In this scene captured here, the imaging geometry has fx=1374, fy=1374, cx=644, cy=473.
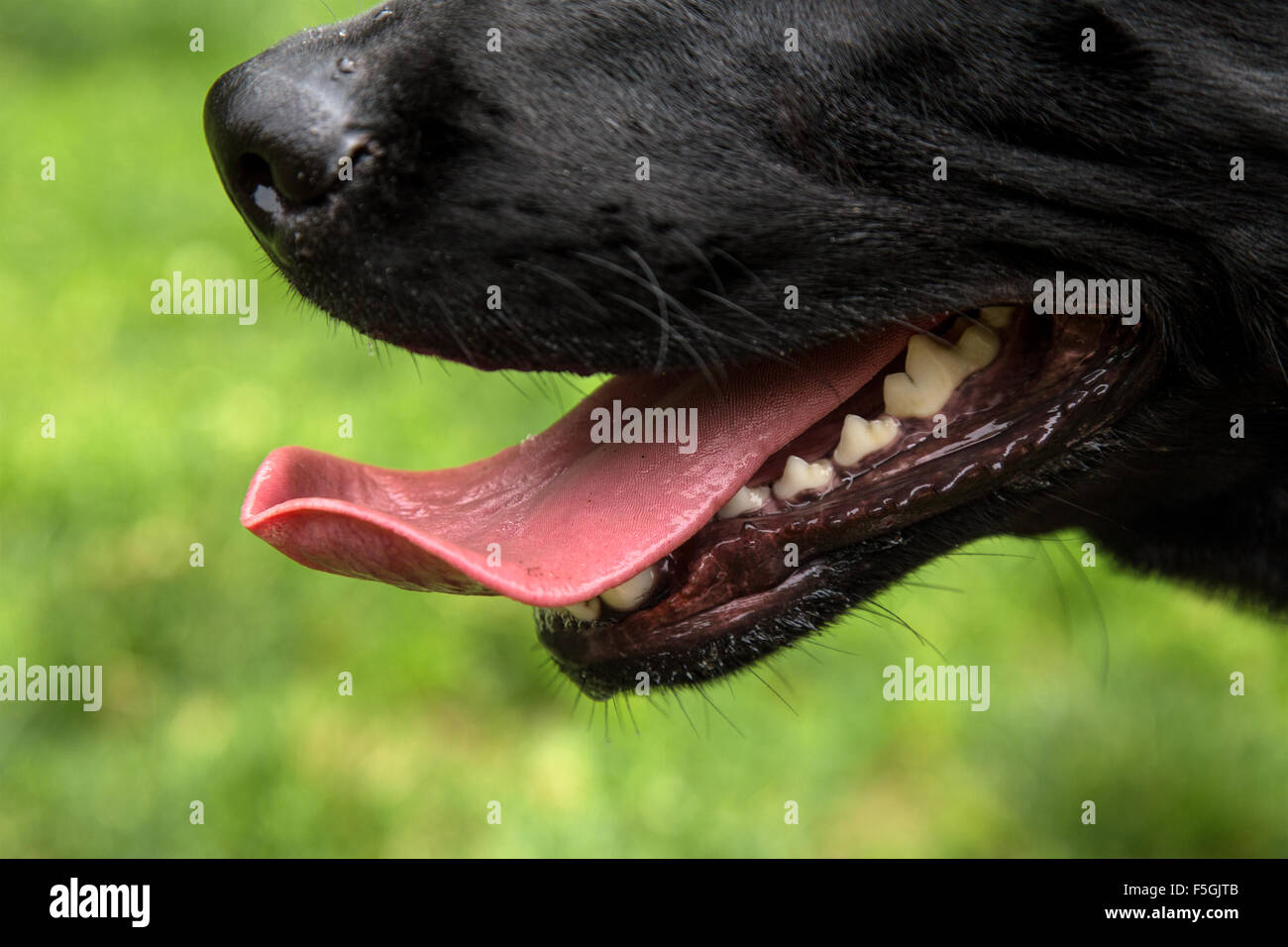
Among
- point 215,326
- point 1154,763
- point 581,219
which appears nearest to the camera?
point 581,219

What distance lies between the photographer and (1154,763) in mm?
3607

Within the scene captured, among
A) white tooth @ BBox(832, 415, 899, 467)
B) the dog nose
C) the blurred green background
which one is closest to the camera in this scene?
the dog nose

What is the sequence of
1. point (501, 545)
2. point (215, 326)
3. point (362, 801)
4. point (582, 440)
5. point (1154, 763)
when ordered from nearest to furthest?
1. point (501, 545)
2. point (582, 440)
3. point (362, 801)
4. point (1154, 763)
5. point (215, 326)

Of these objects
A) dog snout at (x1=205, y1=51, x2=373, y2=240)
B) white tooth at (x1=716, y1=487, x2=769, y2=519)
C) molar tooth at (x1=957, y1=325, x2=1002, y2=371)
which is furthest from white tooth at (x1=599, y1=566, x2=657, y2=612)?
dog snout at (x1=205, y1=51, x2=373, y2=240)

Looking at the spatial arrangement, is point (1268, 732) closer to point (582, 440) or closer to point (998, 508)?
point (998, 508)

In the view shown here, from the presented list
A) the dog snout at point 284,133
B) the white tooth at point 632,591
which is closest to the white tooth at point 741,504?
the white tooth at point 632,591

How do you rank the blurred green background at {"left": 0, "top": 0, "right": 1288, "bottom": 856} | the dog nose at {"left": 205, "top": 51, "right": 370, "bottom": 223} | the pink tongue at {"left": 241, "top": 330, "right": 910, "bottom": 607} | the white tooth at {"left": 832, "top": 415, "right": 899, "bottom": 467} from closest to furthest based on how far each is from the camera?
the dog nose at {"left": 205, "top": 51, "right": 370, "bottom": 223} → the pink tongue at {"left": 241, "top": 330, "right": 910, "bottom": 607} → the white tooth at {"left": 832, "top": 415, "right": 899, "bottom": 467} → the blurred green background at {"left": 0, "top": 0, "right": 1288, "bottom": 856}

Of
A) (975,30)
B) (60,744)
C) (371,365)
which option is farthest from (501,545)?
(371,365)

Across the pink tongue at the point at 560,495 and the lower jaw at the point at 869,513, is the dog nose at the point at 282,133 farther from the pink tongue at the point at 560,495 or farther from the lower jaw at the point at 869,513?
the lower jaw at the point at 869,513

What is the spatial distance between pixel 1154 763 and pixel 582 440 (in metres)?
2.13

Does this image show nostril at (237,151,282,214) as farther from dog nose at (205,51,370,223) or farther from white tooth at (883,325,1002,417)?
white tooth at (883,325,1002,417)

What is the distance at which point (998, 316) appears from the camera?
6.93 feet

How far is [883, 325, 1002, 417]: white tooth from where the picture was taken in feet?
6.82

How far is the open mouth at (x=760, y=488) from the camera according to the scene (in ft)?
6.62
